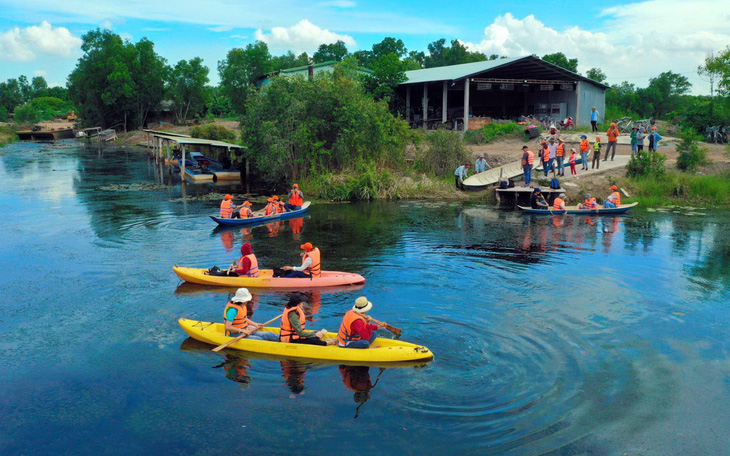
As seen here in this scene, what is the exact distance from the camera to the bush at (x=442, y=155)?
31469 mm

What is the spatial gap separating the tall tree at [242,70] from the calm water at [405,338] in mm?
46770

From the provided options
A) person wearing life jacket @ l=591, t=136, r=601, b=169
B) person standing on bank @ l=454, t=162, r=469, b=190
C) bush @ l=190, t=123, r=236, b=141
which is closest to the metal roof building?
person standing on bank @ l=454, t=162, r=469, b=190

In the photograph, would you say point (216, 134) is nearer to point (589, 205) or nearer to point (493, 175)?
point (493, 175)

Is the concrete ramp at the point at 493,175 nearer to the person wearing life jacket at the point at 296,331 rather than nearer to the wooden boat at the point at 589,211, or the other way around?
the wooden boat at the point at 589,211

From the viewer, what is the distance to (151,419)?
8.77m

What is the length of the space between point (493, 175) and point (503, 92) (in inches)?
736

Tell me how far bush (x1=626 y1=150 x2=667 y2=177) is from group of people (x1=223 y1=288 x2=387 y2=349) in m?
20.9

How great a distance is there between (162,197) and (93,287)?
15.3m

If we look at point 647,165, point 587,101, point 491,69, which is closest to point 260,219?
point 647,165

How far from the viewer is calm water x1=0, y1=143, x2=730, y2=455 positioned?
8.36 meters

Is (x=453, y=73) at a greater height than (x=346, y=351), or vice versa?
(x=453, y=73)

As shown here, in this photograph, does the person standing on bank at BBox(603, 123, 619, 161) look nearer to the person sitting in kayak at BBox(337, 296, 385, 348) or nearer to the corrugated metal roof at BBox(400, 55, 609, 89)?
the corrugated metal roof at BBox(400, 55, 609, 89)

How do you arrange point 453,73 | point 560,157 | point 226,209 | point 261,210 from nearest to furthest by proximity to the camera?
1. point 226,209
2. point 261,210
3. point 560,157
4. point 453,73

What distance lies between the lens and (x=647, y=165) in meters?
27.1
